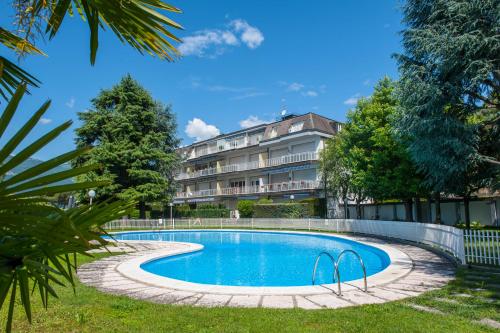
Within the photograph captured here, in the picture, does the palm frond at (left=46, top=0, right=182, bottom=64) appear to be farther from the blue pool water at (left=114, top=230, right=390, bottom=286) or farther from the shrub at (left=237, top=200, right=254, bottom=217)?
the shrub at (left=237, top=200, right=254, bottom=217)

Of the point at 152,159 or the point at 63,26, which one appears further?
the point at 152,159

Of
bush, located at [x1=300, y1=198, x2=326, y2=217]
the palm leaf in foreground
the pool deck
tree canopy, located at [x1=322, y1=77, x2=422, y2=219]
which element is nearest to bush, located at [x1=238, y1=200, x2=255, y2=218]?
bush, located at [x1=300, y1=198, x2=326, y2=217]

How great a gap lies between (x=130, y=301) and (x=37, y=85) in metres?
5.90

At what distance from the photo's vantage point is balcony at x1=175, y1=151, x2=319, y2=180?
35625 mm

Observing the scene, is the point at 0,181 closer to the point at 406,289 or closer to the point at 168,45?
the point at 168,45

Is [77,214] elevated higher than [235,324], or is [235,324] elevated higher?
[77,214]

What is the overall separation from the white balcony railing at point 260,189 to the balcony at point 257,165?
220 cm

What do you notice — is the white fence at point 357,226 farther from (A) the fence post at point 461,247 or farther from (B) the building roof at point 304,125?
(B) the building roof at point 304,125

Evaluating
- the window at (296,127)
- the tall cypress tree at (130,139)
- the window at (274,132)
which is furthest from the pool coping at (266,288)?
the window at (274,132)

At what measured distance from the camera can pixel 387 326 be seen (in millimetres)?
5074

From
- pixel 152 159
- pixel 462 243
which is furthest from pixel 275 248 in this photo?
pixel 152 159

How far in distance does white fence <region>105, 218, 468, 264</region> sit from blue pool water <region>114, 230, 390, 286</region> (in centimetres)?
190

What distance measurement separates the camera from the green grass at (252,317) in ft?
16.6

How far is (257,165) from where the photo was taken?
4091 cm
